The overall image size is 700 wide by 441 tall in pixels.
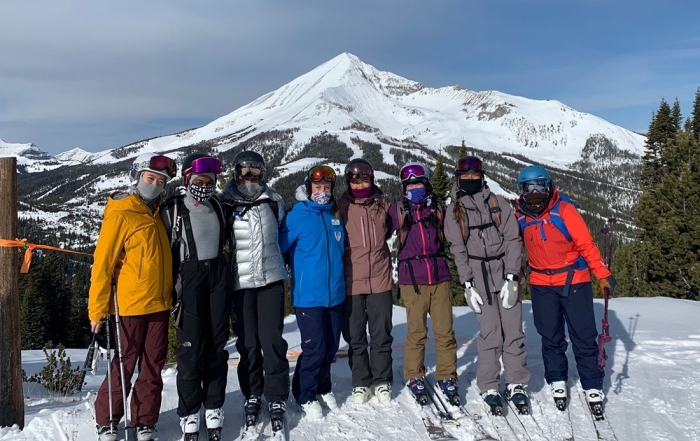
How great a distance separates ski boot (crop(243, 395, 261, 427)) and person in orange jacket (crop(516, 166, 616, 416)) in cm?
273

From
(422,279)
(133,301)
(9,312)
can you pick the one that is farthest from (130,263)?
(422,279)

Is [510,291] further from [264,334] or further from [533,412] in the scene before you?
[264,334]

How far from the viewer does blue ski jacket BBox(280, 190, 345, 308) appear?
3973 millimetres

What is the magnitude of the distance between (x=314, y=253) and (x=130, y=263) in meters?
1.51

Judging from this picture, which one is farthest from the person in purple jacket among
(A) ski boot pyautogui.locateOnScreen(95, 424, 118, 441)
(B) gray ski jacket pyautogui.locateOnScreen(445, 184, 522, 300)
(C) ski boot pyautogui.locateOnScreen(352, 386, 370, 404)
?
(A) ski boot pyautogui.locateOnScreen(95, 424, 118, 441)

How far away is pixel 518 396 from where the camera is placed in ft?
13.0

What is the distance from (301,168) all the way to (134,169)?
154m

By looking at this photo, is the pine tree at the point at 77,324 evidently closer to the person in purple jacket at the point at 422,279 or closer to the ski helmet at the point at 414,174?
the person in purple jacket at the point at 422,279

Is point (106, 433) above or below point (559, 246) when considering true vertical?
below

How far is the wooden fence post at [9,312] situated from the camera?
3766mm

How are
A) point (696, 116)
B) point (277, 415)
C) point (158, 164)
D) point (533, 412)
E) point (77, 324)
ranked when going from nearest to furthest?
point (158, 164) < point (277, 415) < point (533, 412) < point (696, 116) < point (77, 324)

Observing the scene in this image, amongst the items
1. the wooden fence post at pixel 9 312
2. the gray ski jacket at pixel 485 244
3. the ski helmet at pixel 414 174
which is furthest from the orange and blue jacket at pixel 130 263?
the gray ski jacket at pixel 485 244

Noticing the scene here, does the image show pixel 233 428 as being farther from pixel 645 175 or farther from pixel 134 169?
pixel 645 175

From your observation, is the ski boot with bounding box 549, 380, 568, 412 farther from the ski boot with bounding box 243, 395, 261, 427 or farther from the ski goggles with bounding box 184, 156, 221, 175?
the ski goggles with bounding box 184, 156, 221, 175
